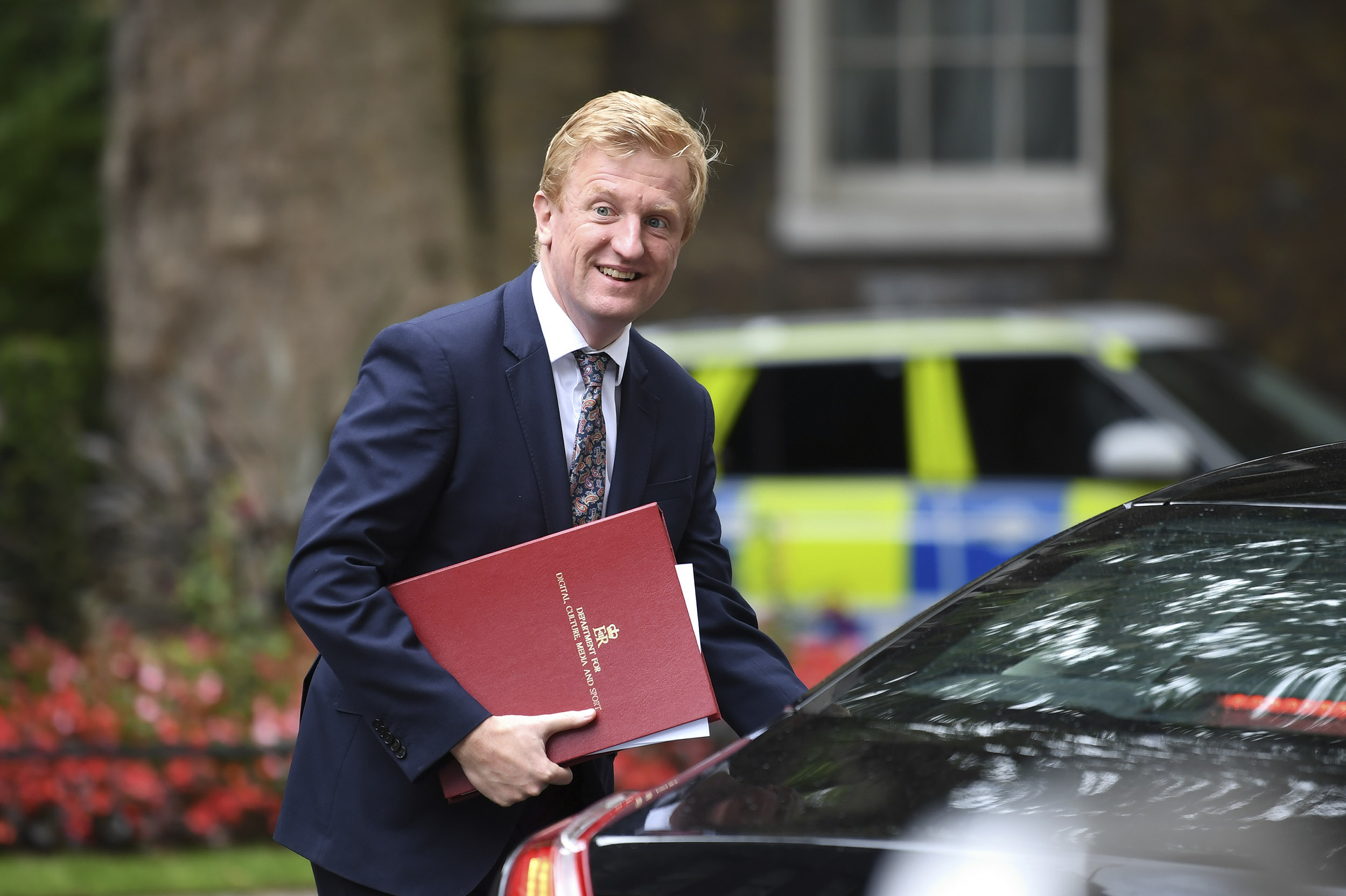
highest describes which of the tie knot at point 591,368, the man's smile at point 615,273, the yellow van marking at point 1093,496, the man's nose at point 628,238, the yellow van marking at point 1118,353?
the man's nose at point 628,238

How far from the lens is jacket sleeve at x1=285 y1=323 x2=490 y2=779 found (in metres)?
2.17

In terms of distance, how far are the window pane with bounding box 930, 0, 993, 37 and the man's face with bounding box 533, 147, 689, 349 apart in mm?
8966

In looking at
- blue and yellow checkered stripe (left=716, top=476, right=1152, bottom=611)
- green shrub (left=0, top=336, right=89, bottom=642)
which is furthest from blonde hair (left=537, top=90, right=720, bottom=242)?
green shrub (left=0, top=336, right=89, bottom=642)

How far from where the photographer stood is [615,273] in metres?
2.32

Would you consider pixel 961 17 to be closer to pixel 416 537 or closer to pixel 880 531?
pixel 880 531

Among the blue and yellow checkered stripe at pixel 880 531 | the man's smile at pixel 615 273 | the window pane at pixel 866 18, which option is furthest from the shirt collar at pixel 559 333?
the window pane at pixel 866 18

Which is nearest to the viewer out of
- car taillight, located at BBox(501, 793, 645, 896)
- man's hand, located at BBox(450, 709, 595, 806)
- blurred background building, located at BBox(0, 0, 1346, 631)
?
car taillight, located at BBox(501, 793, 645, 896)

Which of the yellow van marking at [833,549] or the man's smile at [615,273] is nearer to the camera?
the man's smile at [615,273]

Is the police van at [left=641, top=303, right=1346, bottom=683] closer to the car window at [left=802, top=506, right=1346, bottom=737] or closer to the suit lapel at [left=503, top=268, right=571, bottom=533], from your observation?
the car window at [left=802, top=506, right=1346, bottom=737]

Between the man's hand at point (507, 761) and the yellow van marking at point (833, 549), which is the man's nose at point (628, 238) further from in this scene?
the yellow van marking at point (833, 549)

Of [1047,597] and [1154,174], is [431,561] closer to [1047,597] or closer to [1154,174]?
[1047,597]

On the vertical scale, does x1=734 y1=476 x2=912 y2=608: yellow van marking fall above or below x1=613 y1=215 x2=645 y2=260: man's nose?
below

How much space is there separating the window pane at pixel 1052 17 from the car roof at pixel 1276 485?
8524mm

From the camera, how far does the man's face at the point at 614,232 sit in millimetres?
2289
